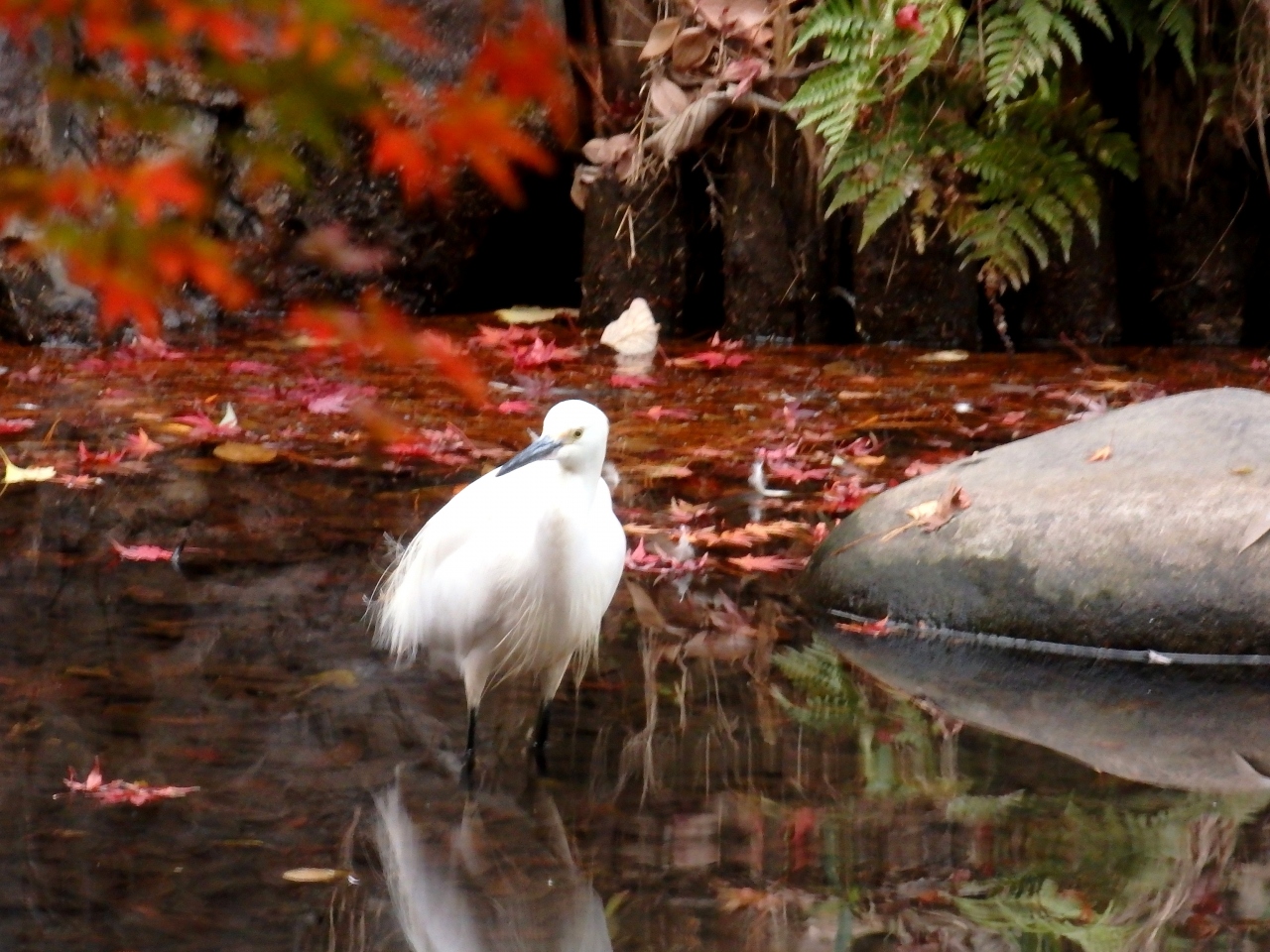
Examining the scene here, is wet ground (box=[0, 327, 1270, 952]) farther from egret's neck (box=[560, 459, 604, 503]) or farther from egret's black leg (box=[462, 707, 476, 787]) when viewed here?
egret's neck (box=[560, 459, 604, 503])

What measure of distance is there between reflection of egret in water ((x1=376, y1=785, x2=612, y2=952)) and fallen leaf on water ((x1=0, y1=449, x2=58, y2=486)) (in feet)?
7.99

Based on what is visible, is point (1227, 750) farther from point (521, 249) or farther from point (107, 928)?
point (521, 249)

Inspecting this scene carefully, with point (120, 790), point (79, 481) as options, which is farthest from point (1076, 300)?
point (120, 790)

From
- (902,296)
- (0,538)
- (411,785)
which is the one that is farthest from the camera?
(902,296)

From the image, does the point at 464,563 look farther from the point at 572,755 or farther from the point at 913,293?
the point at 913,293

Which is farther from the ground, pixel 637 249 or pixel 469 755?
pixel 637 249

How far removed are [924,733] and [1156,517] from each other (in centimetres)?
93

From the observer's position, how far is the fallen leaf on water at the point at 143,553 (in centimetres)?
441

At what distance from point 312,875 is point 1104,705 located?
1.84 m

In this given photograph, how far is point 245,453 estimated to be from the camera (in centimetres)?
552

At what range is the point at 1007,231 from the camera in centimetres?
713

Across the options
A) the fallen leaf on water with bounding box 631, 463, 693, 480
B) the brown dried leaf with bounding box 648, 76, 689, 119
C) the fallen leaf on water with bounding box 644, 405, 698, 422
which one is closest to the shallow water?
the fallen leaf on water with bounding box 631, 463, 693, 480

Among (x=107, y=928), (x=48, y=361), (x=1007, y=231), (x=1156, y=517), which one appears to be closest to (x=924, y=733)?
(x=1156, y=517)

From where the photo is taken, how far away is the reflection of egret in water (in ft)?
8.79
